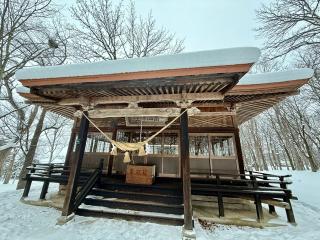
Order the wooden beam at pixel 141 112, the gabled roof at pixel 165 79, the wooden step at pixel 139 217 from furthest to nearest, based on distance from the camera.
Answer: the wooden beam at pixel 141 112 → the wooden step at pixel 139 217 → the gabled roof at pixel 165 79

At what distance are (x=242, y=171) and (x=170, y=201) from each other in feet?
9.62

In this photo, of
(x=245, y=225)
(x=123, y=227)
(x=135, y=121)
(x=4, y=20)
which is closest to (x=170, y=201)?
(x=123, y=227)

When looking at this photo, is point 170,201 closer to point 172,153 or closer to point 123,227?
point 123,227

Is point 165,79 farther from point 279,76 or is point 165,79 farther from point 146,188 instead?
point 146,188

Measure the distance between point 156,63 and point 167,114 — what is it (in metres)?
1.51

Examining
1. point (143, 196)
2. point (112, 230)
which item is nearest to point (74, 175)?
point (112, 230)

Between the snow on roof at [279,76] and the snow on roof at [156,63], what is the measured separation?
1.42 metres

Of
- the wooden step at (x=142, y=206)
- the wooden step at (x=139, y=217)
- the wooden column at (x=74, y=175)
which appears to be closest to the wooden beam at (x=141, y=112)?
the wooden column at (x=74, y=175)

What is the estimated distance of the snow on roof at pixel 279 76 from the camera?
3676mm

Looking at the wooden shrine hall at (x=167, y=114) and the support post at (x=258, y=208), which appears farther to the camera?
the support post at (x=258, y=208)

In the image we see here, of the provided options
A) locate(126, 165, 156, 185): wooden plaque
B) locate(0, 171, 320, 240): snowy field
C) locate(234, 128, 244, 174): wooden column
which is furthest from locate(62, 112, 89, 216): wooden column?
locate(234, 128, 244, 174): wooden column

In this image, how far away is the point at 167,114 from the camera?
4.46 metres

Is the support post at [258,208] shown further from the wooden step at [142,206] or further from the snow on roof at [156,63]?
the snow on roof at [156,63]

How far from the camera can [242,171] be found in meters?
5.95
